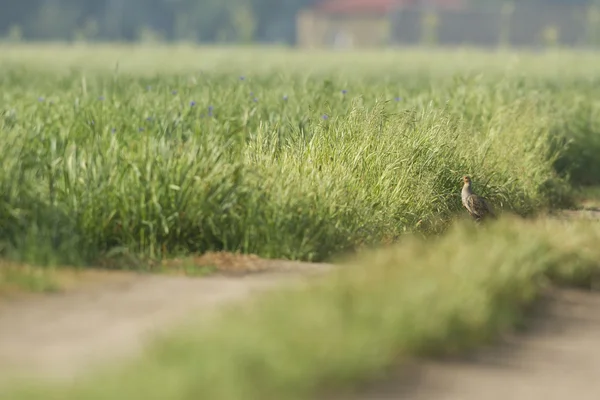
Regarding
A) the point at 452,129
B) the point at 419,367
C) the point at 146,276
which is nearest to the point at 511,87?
the point at 452,129

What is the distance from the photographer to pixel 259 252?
10.0m

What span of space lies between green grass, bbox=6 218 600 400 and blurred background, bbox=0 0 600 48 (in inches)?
2993

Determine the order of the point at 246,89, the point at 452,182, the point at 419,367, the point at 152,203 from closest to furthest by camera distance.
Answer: the point at 419,367 < the point at 152,203 < the point at 452,182 < the point at 246,89

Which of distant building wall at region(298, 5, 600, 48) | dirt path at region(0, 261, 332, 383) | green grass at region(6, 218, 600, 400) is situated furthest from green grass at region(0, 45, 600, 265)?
distant building wall at region(298, 5, 600, 48)

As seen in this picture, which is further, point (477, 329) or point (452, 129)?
point (452, 129)

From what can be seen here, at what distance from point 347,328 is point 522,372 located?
33.5 inches

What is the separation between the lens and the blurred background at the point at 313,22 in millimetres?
95500

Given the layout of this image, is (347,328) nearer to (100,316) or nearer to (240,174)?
(100,316)

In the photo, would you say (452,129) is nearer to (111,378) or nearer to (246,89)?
(246,89)

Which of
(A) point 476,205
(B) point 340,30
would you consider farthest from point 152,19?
(A) point 476,205

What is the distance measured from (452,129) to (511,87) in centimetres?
750

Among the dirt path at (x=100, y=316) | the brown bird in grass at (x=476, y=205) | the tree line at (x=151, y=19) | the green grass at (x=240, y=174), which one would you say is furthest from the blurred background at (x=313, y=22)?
the dirt path at (x=100, y=316)

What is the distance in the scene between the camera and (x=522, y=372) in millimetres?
6609

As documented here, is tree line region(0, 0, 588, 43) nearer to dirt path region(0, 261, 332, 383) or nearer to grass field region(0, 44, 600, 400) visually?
grass field region(0, 44, 600, 400)
